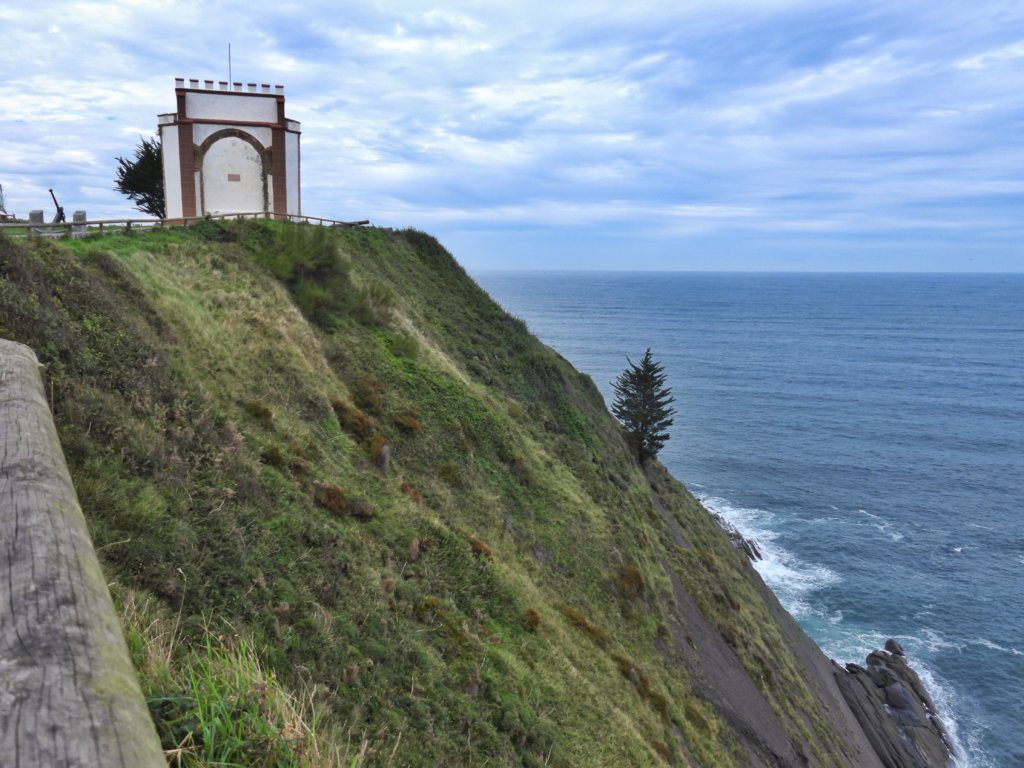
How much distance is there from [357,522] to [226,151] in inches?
1054

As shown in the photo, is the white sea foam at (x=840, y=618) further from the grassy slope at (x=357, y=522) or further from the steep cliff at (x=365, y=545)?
the grassy slope at (x=357, y=522)

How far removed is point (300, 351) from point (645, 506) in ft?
70.3

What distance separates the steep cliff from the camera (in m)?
8.77

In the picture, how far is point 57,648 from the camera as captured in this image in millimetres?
2822

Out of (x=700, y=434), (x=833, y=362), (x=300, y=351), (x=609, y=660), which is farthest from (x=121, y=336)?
(x=833, y=362)

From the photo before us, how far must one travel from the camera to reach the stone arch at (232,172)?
32594 mm

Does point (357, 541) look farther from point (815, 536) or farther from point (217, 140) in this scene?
point (815, 536)

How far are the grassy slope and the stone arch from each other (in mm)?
6033

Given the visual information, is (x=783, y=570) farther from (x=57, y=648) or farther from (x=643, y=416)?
(x=57, y=648)

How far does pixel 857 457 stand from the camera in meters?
67.1

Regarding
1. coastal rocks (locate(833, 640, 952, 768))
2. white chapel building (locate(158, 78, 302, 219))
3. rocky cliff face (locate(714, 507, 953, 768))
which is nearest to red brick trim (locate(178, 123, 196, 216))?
white chapel building (locate(158, 78, 302, 219))

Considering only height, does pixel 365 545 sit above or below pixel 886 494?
above

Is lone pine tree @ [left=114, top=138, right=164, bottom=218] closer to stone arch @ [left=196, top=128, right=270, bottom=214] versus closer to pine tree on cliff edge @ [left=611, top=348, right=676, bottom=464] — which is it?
stone arch @ [left=196, top=128, right=270, bottom=214]

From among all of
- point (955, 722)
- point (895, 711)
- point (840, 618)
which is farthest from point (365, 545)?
point (840, 618)
